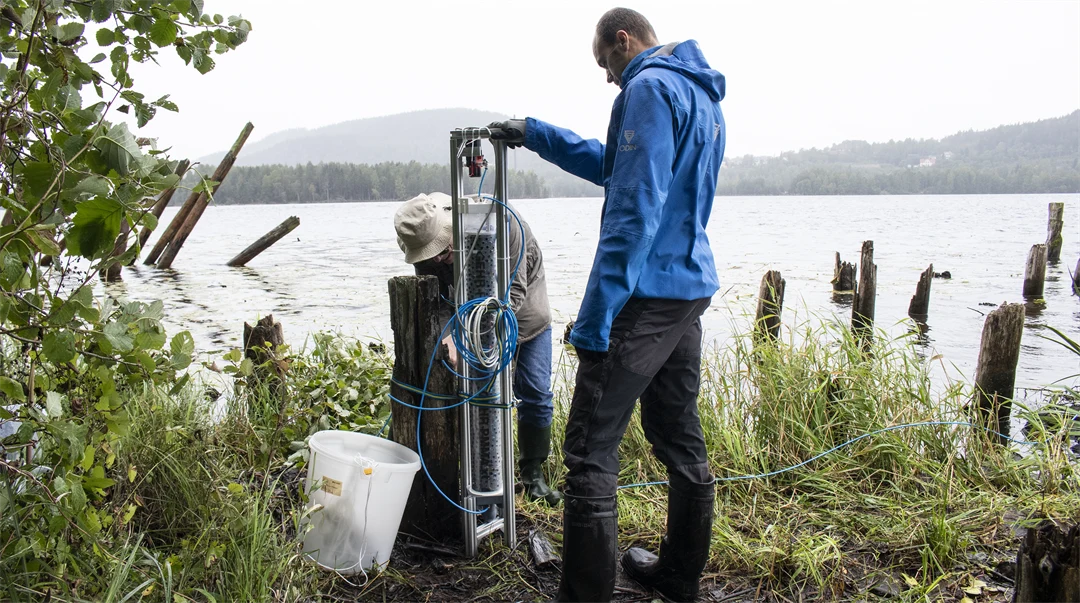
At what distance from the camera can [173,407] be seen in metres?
4.32

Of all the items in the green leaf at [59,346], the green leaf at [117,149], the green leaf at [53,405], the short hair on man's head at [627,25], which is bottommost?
the green leaf at [53,405]

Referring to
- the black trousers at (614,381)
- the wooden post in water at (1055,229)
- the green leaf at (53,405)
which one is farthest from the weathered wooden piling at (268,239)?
the wooden post in water at (1055,229)

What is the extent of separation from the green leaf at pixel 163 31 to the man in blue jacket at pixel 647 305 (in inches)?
52.0

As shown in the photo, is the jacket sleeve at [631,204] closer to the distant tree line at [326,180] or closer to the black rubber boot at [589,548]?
the black rubber boot at [589,548]

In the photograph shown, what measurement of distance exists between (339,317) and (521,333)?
8832 mm

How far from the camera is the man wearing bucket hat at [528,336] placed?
12.3ft

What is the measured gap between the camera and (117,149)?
149cm

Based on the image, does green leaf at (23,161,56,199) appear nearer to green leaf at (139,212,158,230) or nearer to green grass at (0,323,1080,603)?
green leaf at (139,212,158,230)

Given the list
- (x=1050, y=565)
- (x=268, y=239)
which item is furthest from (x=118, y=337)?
(x=268, y=239)

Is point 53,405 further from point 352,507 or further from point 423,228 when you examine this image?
point 423,228

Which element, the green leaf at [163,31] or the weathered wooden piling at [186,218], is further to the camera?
the weathered wooden piling at [186,218]

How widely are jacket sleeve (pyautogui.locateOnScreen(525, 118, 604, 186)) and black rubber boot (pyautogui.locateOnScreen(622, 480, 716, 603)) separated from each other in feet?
4.20

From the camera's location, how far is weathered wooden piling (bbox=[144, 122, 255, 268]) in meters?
12.5

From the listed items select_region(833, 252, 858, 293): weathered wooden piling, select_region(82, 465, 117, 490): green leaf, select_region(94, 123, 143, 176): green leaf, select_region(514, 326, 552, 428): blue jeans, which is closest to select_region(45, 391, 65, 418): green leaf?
select_region(82, 465, 117, 490): green leaf
